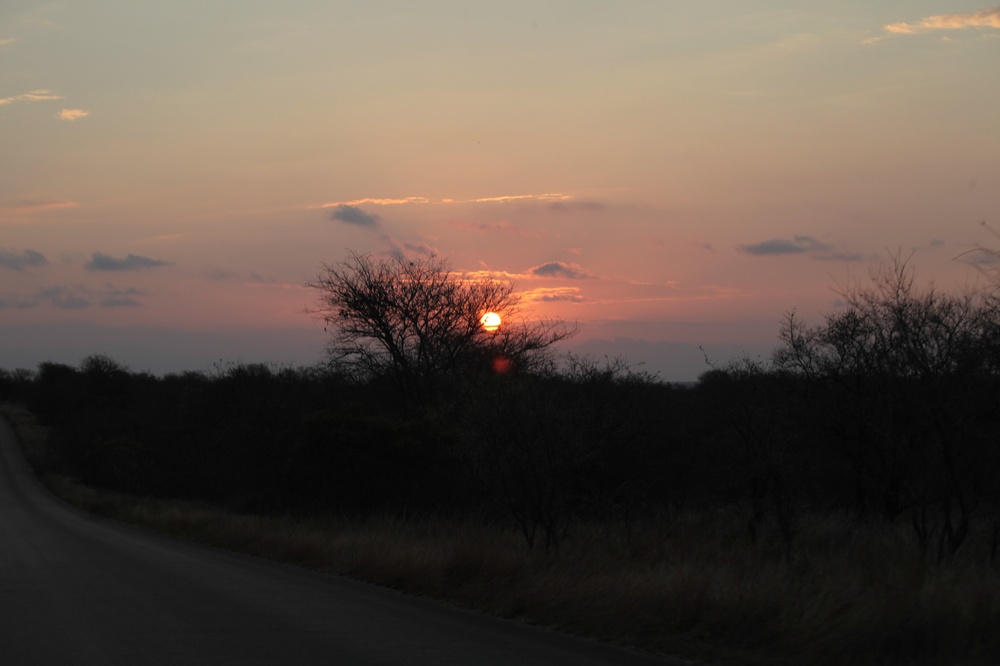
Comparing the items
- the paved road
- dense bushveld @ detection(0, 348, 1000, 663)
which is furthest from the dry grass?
the paved road

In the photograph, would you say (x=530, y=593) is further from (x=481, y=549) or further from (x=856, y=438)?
(x=856, y=438)

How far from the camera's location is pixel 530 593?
451 inches

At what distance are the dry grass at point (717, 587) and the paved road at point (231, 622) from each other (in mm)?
638

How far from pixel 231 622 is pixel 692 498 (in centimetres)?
1853

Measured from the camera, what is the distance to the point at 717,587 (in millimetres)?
10086

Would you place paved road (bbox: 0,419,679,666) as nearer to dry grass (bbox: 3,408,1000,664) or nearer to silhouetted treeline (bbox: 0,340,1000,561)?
dry grass (bbox: 3,408,1000,664)

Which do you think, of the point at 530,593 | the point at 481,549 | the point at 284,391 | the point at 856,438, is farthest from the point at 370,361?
the point at 530,593

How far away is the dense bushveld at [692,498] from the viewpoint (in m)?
9.27

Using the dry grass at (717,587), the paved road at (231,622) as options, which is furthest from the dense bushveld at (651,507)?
the paved road at (231,622)

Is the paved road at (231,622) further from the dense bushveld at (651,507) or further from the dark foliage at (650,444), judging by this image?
the dark foliage at (650,444)

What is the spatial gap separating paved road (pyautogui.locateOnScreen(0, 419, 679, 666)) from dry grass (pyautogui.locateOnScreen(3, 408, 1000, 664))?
25.1 inches

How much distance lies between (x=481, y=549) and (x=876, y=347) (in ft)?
24.1

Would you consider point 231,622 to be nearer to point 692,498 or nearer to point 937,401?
point 937,401

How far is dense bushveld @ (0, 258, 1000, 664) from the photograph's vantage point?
Result: 9.27m
